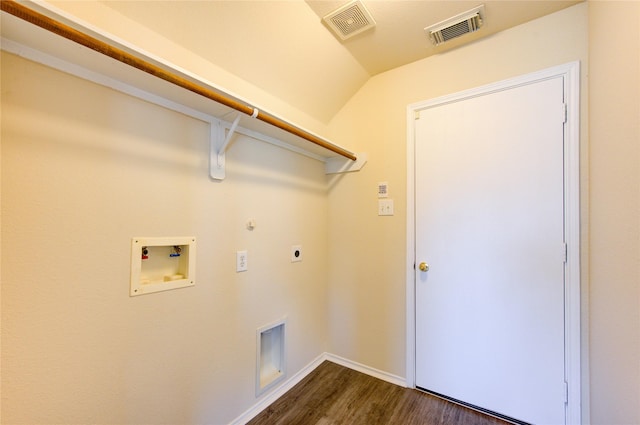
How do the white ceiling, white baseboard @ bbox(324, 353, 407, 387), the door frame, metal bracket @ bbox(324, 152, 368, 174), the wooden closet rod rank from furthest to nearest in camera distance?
1. metal bracket @ bbox(324, 152, 368, 174)
2. white baseboard @ bbox(324, 353, 407, 387)
3. the door frame
4. the white ceiling
5. the wooden closet rod

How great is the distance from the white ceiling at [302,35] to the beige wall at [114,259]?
0.41 metres

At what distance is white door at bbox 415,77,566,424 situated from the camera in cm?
150

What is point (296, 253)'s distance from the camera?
2.02 metres

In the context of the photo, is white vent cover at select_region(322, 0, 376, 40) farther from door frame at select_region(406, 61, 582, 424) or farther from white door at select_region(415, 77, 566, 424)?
door frame at select_region(406, 61, 582, 424)

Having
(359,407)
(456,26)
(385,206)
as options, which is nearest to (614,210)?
(385,206)

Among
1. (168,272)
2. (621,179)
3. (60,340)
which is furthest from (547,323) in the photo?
(60,340)

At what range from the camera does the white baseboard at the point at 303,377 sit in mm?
1615

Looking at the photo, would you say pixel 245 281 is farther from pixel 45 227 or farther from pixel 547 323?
pixel 547 323

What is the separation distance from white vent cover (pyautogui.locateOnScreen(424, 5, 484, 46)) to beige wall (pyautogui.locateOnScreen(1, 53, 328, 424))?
1.36m

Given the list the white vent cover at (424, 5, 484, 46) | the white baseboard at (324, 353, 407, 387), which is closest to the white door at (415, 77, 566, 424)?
the white baseboard at (324, 353, 407, 387)

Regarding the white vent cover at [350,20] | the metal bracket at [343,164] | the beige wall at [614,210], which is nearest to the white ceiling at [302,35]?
the white vent cover at [350,20]

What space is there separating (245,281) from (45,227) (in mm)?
949

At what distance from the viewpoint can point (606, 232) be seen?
1.12m

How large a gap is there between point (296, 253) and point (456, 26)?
1.90 m
